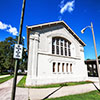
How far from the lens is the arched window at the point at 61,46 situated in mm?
12123

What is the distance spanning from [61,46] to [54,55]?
8.84 ft

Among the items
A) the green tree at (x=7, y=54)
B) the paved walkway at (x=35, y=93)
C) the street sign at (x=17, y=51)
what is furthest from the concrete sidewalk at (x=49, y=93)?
the green tree at (x=7, y=54)

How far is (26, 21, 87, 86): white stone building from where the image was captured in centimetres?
952

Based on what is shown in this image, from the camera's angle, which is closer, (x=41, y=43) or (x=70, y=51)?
(x=41, y=43)

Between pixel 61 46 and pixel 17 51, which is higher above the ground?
pixel 61 46

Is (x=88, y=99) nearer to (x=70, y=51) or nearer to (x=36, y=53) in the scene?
(x=36, y=53)

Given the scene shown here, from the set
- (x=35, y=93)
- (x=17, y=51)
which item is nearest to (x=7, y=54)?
(x=35, y=93)

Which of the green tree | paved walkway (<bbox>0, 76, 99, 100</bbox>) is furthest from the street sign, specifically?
the green tree

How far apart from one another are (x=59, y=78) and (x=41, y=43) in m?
6.12

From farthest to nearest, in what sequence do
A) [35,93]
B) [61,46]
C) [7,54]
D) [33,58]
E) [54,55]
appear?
[7,54] → [61,46] → [54,55] → [33,58] → [35,93]

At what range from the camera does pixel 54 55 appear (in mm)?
11195

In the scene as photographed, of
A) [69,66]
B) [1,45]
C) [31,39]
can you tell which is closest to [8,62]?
[1,45]

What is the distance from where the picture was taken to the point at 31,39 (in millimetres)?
10062

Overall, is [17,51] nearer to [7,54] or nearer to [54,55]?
[54,55]
